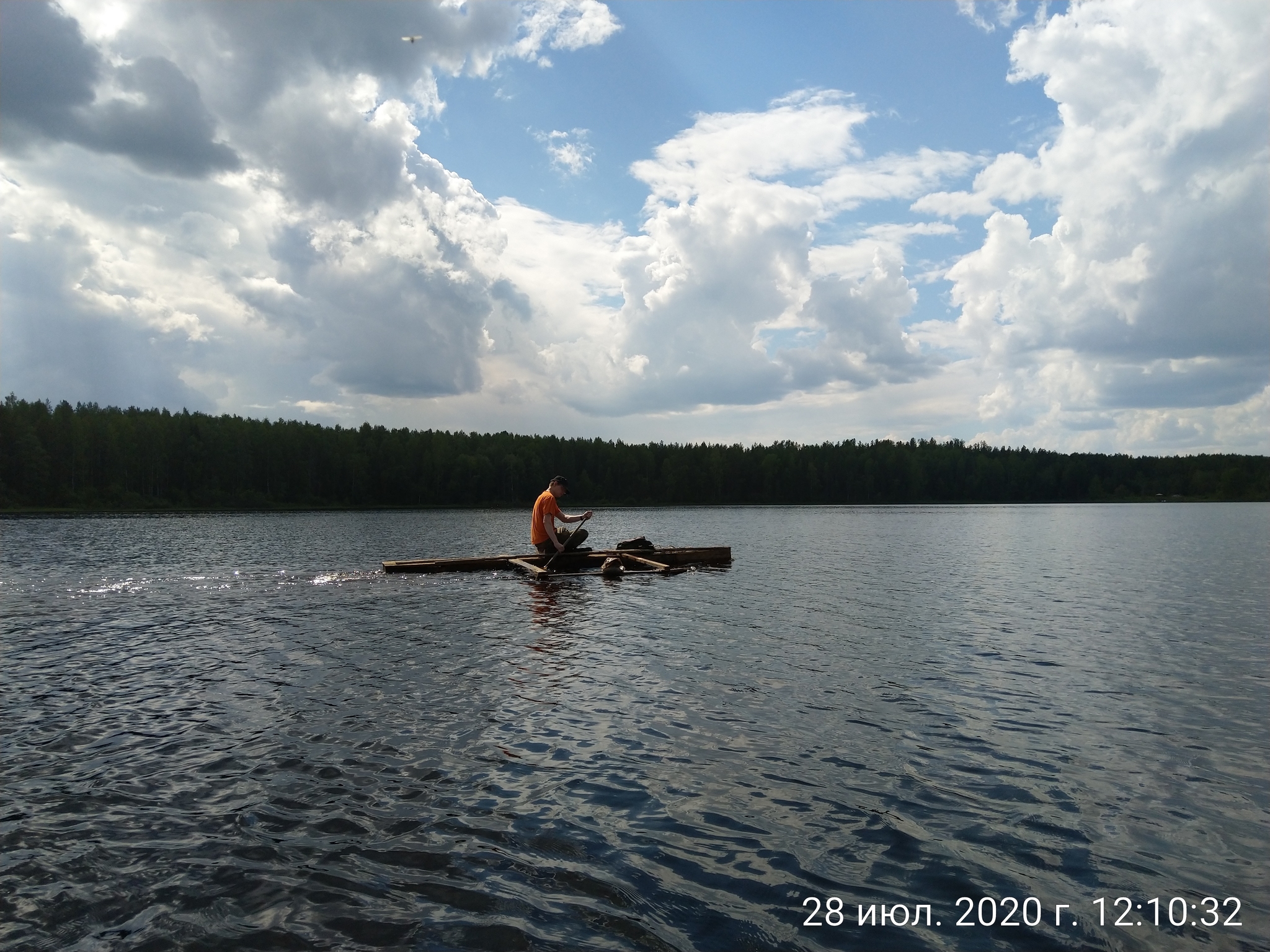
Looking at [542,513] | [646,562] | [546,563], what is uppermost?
[542,513]

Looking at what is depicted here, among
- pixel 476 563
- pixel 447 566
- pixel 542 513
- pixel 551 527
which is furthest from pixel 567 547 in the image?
pixel 447 566

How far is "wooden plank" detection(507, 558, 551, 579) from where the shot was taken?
27.5 meters

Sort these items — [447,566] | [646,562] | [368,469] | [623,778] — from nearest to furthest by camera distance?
[623,778], [447,566], [646,562], [368,469]

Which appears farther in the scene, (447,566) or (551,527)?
(447,566)

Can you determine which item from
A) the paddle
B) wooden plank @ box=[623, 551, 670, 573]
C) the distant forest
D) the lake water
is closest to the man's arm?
the paddle

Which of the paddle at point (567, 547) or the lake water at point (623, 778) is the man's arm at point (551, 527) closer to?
the paddle at point (567, 547)

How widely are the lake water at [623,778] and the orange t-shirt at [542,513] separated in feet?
23.1

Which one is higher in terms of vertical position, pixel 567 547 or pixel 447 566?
pixel 567 547

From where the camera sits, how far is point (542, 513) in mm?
28562

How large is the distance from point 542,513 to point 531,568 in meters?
2.04

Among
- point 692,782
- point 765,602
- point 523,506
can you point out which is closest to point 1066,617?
point 765,602

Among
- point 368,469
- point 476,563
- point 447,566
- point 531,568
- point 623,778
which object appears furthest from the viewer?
point 368,469

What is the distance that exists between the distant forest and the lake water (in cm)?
11452

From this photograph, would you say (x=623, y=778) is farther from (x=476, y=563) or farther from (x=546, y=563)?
(x=476, y=563)
